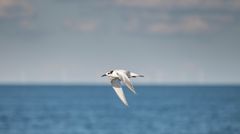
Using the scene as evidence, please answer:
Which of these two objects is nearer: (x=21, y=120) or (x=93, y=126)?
(x=93, y=126)

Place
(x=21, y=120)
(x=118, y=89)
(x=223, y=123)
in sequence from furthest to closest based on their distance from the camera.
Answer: (x=21, y=120)
(x=223, y=123)
(x=118, y=89)

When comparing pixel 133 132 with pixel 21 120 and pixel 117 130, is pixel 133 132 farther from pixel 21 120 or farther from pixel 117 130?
pixel 21 120

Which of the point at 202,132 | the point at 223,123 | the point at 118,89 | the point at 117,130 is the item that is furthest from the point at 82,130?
the point at 118,89

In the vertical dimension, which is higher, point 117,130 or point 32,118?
point 32,118

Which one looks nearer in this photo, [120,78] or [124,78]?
[124,78]

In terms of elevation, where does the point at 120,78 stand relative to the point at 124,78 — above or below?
above

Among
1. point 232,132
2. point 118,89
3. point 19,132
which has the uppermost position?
point 19,132

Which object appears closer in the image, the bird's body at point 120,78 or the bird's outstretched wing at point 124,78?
the bird's outstretched wing at point 124,78

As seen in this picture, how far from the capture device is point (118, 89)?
3872 cm

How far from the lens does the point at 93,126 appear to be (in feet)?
382

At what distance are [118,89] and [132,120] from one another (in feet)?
316

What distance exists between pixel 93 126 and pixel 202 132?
1865cm

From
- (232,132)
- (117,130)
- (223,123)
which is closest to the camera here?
(232,132)

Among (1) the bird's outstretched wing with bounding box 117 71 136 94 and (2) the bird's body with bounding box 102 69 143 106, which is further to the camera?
(2) the bird's body with bounding box 102 69 143 106
